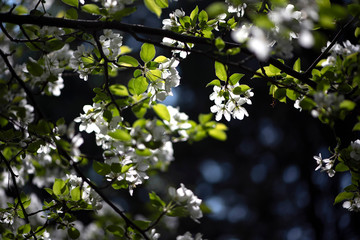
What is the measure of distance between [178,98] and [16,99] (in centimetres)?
544

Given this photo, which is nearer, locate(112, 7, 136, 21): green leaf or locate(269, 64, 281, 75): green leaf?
locate(112, 7, 136, 21): green leaf

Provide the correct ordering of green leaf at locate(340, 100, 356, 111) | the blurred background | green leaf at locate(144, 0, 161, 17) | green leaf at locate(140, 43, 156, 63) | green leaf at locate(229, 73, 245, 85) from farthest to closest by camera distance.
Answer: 1. the blurred background
2. green leaf at locate(229, 73, 245, 85)
3. green leaf at locate(140, 43, 156, 63)
4. green leaf at locate(144, 0, 161, 17)
5. green leaf at locate(340, 100, 356, 111)

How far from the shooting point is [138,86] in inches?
56.9

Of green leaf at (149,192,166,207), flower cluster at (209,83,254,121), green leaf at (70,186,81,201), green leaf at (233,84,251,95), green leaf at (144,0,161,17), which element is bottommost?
green leaf at (149,192,166,207)

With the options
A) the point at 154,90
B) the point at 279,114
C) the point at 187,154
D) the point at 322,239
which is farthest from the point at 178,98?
the point at 154,90

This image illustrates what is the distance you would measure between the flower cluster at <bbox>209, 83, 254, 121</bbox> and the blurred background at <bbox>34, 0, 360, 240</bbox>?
4.48 meters

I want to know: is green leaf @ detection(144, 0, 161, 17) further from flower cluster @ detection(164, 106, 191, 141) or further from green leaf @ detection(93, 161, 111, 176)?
green leaf @ detection(93, 161, 111, 176)

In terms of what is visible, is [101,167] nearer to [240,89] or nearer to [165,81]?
[165,81]

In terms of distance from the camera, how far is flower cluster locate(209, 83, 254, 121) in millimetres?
1571

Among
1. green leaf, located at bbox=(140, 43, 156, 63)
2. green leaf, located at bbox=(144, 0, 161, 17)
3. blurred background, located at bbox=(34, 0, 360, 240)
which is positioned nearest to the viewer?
green leaf, located at bbox=(144, 0, 161, 17)

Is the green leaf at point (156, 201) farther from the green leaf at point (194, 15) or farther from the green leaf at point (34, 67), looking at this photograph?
the green leaf at point (194, 15)

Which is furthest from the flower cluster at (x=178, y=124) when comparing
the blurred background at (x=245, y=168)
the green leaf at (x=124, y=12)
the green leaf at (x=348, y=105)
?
the blurred background at (x=245, y=168)

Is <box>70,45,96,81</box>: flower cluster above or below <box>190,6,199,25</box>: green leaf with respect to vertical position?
below

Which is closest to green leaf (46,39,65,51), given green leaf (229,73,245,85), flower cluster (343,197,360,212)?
green leaf (229,73,245,85)
